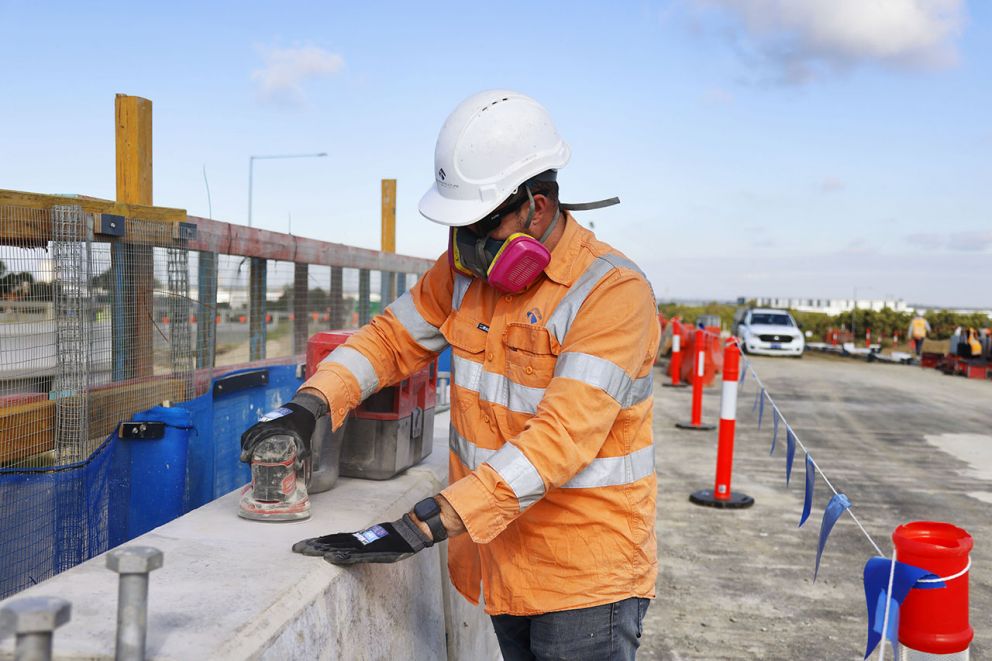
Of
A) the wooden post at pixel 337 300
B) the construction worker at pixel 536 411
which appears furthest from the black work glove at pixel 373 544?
the wooden post at pixel 337 300

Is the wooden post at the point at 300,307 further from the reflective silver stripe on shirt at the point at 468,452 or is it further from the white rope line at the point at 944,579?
the white rope line at the point at 944,579

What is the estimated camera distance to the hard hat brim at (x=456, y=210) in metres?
2.61

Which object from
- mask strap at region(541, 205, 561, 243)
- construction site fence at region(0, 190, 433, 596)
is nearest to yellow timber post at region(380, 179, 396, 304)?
construction site fence at region(0, 190, 433, 596)

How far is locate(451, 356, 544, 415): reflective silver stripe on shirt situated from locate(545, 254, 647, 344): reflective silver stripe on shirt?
0.19 meters

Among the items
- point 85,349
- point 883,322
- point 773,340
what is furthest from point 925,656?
point 883,322

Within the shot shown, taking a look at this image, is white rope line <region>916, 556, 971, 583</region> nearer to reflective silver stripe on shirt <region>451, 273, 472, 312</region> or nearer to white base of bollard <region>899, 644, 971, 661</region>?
white base of bollard <region>899, 644, 971, 661</region>

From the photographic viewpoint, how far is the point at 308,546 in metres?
2.52

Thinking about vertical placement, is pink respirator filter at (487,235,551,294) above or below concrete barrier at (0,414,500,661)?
above

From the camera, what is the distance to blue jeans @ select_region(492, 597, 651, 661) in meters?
2.52

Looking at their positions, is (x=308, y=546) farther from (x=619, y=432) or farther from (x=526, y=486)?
(x=619, y=432)

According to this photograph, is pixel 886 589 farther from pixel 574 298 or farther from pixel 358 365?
pixel 358 365

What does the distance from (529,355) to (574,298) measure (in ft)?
0.71

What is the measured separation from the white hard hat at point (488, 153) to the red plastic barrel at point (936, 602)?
163 cm

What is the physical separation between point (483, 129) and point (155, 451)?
199 centimetres
